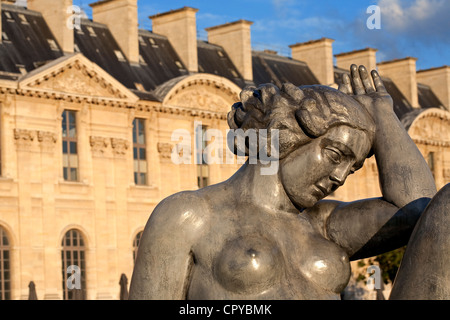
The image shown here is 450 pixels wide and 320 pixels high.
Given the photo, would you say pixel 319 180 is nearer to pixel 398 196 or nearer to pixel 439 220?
pixel 398 196

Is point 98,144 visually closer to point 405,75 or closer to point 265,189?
point 405,75

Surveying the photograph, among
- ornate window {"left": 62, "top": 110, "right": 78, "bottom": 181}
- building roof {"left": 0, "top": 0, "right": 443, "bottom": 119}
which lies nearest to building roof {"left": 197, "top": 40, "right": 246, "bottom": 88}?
building roof {"left": 0, "top": 0, "right": 443, "bottom": 119}

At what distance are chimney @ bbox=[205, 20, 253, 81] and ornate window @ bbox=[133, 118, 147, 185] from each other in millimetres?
6579

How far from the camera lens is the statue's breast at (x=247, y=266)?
4.13 meters

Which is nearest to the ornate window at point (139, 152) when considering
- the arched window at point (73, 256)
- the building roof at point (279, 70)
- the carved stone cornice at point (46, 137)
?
the arched window at point (73, 256)

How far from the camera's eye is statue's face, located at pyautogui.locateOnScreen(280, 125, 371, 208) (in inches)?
171

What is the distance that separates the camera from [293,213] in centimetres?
440

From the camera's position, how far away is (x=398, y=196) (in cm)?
444

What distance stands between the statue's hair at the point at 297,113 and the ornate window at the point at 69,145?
106 ft

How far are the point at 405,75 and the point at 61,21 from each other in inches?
841

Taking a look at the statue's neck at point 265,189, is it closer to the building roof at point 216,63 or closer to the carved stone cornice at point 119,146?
the carved stone cornice at point 119,146

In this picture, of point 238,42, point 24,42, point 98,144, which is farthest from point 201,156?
point 24,42

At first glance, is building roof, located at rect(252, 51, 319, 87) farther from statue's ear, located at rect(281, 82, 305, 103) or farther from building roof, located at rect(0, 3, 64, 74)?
statue's ear, located at rect(281, 82, 305, 103)

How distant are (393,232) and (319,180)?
1.12 ft
